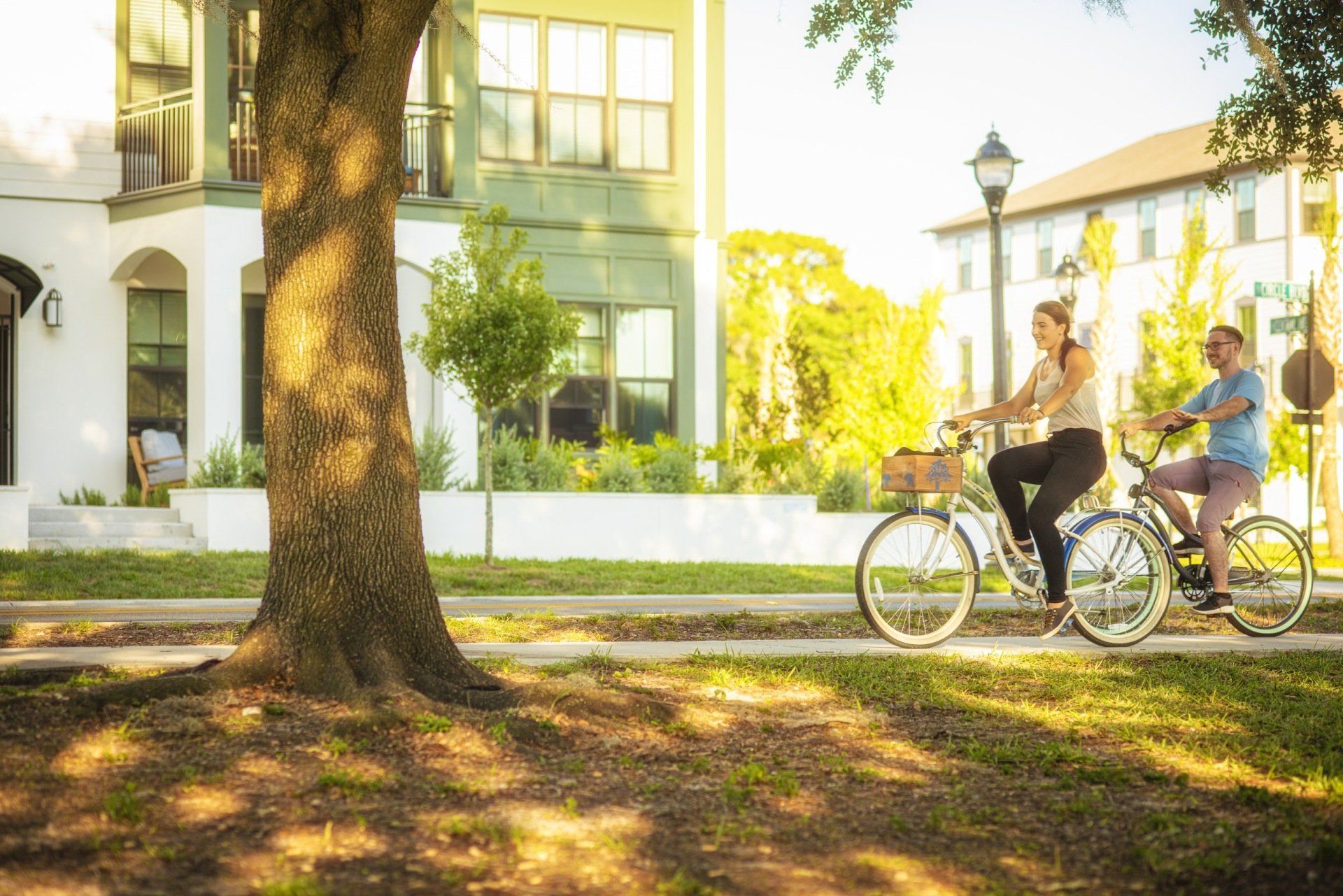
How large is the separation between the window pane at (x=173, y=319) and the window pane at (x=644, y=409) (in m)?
6.16

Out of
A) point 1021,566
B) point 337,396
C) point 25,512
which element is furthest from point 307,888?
point 25,512

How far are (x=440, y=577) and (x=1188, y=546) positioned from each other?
7.04 metres

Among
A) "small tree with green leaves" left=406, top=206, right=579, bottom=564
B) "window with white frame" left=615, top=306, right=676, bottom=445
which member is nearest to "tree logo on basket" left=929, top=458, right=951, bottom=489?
"small tree with green leaves" left=406, top=206, right=579, bottom=564

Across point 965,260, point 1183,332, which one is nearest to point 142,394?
point 1183,332

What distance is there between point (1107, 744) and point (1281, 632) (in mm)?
4452

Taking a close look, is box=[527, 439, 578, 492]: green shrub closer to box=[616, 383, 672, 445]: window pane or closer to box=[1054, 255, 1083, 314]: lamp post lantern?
box=[616, 383, 672, 445]: window pane

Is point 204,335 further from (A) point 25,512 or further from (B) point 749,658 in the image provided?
(B) point 749,658

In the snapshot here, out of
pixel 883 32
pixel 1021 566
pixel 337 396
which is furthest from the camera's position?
pixel 883 32

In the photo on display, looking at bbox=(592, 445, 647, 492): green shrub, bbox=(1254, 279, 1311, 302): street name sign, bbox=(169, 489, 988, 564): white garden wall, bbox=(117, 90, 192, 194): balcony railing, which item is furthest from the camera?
bbox=(117, 90, 192, 194): balcony railing

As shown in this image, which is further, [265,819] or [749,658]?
[749,658]

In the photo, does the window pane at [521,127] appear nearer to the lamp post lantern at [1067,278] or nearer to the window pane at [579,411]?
the window pane at [579,411]

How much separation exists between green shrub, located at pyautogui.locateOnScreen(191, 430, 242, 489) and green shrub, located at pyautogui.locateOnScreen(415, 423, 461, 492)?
2130 mm

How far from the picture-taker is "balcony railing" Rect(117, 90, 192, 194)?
18.7 m

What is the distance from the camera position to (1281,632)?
9.49 metres
